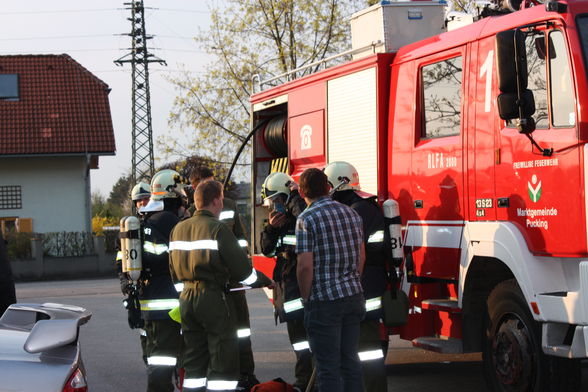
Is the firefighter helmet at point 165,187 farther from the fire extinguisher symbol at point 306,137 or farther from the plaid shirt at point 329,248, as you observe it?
the fire extinguisher symbol at point 306,137

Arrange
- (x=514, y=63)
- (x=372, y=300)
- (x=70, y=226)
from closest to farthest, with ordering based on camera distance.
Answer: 1. (x=514, y=63)
2. (x=372, y=300)
3. (x=70, y=226)

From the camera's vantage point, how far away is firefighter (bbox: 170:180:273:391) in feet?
22.3

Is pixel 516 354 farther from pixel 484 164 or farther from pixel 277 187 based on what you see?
pixel 277 187

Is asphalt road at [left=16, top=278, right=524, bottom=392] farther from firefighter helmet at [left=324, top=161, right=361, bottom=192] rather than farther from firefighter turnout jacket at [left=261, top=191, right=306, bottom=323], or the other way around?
firefighter helmet at [left=324, top=161, right=361, bottom=192]

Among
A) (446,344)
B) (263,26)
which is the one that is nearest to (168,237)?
(446,344)

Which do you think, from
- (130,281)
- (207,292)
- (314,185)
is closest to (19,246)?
(130,281)

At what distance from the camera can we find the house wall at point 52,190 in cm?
3816

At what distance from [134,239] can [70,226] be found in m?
31.9

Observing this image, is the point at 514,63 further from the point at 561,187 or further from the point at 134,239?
the point at 134,239

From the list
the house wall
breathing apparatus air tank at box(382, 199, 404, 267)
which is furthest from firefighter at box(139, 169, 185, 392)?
the house wall

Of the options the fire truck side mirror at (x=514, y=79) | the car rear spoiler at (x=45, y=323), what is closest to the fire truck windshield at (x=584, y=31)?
the fire truck side mirror at (x=514, y=79)

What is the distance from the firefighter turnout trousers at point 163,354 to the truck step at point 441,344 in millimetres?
2061

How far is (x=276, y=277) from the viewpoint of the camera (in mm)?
8281

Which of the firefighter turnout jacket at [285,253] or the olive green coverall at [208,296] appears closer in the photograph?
the olive green coverall at [208,296]
